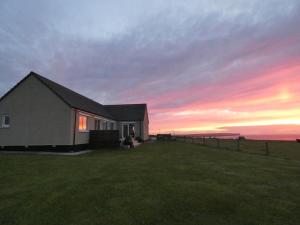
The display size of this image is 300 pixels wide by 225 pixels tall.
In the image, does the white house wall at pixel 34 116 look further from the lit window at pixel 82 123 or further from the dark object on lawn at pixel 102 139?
the dark object on lawn at pixel 102 139

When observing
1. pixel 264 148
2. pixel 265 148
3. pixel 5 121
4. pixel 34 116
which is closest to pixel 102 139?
pixel 34 116

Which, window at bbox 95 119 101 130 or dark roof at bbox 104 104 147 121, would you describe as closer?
window at bbox 95 119 101 130

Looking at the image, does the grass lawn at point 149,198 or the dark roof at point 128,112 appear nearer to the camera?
the grass lawn at point 149,198

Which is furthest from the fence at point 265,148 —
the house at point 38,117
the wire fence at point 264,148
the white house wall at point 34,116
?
the white house wall at point 34,116

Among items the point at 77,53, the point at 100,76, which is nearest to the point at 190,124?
the point at 100,76

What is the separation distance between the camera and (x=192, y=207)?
4.98m

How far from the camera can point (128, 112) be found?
3647cm

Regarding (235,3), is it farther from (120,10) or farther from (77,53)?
(77,53)

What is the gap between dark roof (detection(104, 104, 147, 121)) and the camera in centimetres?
3466

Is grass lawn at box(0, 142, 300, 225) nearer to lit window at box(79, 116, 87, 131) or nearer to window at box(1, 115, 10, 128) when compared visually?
lit window at box(79, 116, 87, 131)

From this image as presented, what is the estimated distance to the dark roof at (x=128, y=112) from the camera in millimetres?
34656

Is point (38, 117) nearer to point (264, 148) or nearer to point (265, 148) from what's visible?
point (264, 148)

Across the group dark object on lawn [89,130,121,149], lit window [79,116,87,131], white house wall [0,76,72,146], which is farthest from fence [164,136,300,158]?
white house wall [0,76,72,146]

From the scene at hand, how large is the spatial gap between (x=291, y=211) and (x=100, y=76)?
88.5 feet
